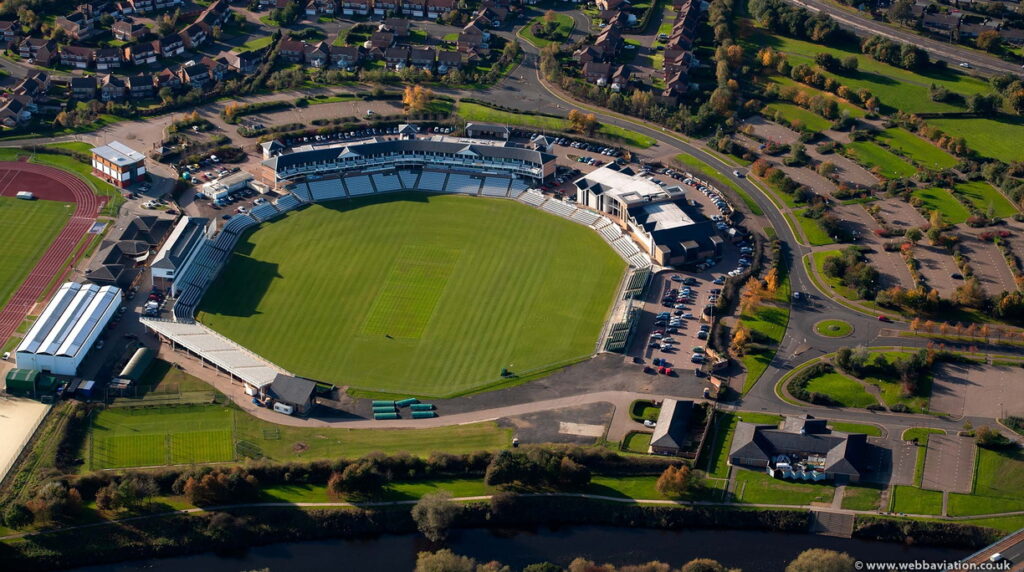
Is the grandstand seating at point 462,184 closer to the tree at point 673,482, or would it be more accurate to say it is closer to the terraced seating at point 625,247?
the terraced seating at point 625,247

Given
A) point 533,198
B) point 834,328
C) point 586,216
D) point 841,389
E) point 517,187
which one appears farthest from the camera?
point 517,187

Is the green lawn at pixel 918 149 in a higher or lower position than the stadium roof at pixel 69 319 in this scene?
higher

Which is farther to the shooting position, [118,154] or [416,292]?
[118,154]

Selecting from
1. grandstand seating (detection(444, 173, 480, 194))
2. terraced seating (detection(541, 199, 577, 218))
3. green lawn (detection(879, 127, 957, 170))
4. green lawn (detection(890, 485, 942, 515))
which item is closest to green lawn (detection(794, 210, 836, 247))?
green lawn (detection(879, 127, 957, 170))

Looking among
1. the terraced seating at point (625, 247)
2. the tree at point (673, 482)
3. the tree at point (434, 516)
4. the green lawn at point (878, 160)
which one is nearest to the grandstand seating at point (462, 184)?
the terraced seating at point (625, 247)

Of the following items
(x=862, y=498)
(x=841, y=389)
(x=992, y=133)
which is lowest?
(x=862, y=498)

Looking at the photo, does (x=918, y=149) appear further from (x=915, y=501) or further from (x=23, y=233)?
(x=23, y=233)

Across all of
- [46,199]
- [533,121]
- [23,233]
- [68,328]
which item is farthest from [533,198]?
[23,233]
